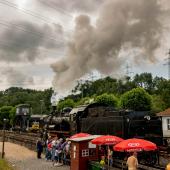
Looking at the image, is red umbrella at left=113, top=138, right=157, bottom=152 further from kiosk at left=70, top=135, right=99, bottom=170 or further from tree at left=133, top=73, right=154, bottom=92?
tree at left=133, top=73, right=154, bottom=92

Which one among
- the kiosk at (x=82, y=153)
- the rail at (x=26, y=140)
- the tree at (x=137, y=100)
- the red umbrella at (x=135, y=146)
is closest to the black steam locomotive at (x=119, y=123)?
the kiosk at (x=82, y=153)

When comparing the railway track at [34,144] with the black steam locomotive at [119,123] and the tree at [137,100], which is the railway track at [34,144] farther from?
the tree at [137,100]

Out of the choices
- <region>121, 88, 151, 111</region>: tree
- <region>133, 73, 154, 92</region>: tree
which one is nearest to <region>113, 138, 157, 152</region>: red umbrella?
<region>121, 88, 151, 111</region>: tree

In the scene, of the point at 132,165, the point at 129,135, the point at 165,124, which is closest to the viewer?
the point at 132,165

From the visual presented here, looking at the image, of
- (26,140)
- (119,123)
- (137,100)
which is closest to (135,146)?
(119,123)

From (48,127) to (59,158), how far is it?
11.1 meters

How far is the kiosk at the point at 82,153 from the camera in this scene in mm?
17312

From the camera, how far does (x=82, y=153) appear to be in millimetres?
17438

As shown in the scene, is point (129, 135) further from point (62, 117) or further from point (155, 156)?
point (62, 117)

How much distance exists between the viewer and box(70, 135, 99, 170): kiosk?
1731 cm

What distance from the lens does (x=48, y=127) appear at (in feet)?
112

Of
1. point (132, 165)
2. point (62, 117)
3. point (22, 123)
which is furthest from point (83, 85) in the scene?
point (132, 165)

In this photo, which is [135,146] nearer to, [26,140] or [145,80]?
[26,140]

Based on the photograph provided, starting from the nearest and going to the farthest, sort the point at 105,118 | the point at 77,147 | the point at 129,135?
the point at 77,147
the point at 129,135
the point at 105,118
